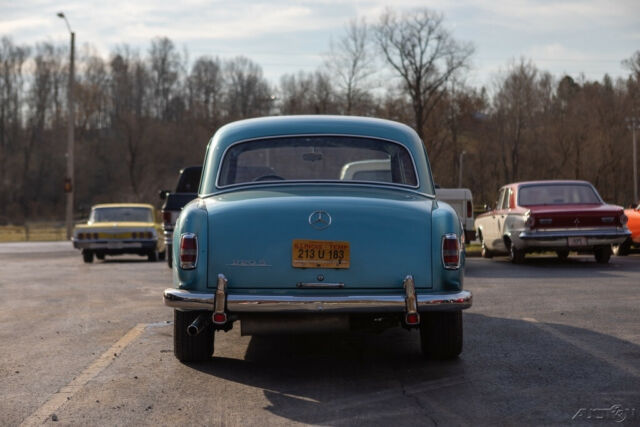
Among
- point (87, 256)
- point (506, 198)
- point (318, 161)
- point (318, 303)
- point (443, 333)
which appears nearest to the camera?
point (318, 303)

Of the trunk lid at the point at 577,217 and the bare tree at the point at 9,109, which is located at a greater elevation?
the bare tree at the point at 9,109

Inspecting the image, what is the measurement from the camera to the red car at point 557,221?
1647cm

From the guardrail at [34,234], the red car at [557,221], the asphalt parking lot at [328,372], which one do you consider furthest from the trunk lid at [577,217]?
the guardrail at [34,234]

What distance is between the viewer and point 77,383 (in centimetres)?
620

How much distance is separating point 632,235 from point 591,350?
13663 millimetres

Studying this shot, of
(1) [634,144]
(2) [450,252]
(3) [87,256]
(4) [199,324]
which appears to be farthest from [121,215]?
(1) [634,144]

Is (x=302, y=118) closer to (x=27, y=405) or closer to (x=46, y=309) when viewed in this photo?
(x=27, y=405)

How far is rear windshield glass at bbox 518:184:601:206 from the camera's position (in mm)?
17500

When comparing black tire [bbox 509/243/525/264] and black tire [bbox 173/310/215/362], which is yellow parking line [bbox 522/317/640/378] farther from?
black tire [bbox 509/243/525/264]

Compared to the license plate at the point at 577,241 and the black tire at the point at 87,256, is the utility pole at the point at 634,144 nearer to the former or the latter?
the black tire at the point at 87,256

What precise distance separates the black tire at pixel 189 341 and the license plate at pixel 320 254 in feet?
3.33

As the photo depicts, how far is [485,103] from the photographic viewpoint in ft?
235

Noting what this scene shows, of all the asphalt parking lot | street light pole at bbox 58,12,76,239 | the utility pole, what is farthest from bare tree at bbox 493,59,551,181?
the asphalt parking lot

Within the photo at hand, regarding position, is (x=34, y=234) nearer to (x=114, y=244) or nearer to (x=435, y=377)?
(x=114, y=244)
